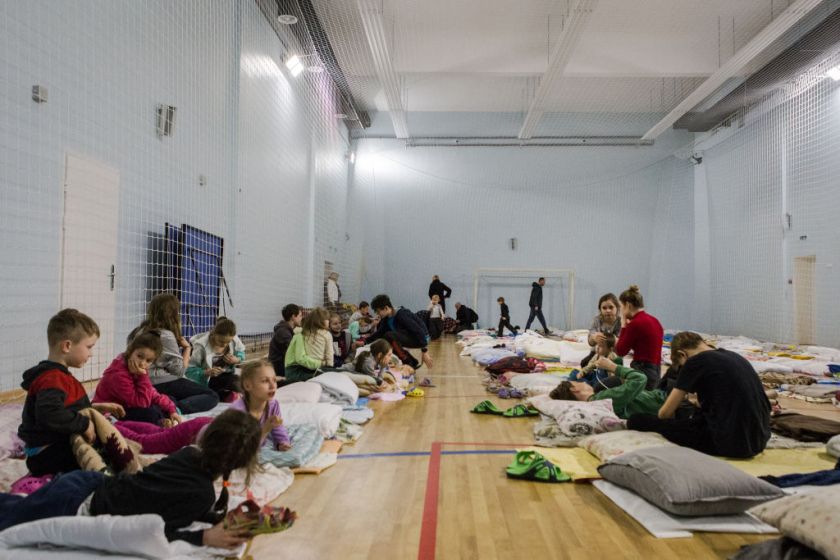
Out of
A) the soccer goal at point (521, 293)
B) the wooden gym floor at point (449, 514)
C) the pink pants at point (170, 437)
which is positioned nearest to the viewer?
the wooden gym floor at point (449, 514)

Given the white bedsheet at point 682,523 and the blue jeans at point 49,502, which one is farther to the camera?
the white bedsheet at point 682,523

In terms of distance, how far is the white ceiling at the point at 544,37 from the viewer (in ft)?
28.5

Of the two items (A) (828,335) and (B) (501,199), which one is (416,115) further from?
(A) (828,335)

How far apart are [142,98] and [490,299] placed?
10.5 metres

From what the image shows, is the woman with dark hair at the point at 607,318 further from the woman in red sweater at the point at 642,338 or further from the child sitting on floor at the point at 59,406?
the child sitting on floor at the point at 59,406

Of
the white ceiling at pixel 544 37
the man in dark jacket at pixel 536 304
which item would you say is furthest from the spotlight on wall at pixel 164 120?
the man in dark jacket at pixel 536 304

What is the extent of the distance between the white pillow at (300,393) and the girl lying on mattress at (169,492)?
204 cm

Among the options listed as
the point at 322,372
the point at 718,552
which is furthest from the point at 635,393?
the point at 322,372

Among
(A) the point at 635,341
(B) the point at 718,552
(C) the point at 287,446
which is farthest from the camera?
(A) the point at 635,341

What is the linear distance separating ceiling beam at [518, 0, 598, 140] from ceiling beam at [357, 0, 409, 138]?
251cm

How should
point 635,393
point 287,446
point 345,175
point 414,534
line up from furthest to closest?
point 345,175 < point 635,393 < point 287,446 < point 414,534

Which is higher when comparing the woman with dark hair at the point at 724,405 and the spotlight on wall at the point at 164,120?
the spotlight on wall at the point at 164,120

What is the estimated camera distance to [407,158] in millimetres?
14633

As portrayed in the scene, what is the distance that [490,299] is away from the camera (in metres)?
14.6
